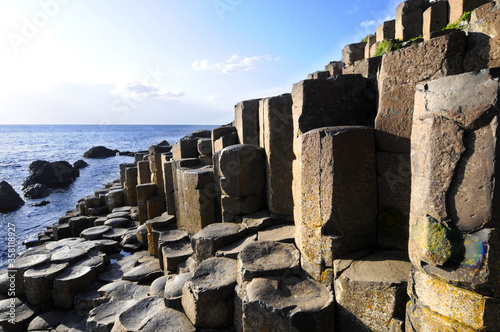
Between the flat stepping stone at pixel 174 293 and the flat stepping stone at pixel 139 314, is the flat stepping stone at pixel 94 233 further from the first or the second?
the flat stepping stone at pixel 174 293

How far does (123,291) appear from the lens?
18.0 feet

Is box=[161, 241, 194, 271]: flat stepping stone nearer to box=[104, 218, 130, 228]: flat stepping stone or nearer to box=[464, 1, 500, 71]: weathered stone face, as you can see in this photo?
box=[104, 218, 130, 228]: flat stepping stone

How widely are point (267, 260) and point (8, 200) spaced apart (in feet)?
61.3

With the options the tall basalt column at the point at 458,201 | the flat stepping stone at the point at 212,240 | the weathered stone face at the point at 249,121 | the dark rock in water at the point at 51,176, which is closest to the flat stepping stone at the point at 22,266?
the flat stepping stone at the point at 212,240

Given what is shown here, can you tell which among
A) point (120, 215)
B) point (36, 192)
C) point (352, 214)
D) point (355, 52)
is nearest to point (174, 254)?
point (352, 214)

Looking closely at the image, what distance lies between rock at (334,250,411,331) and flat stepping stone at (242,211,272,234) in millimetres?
1765

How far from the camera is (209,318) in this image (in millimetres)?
3295

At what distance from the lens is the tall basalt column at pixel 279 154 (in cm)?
439

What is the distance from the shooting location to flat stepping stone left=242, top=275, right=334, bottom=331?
2590mm

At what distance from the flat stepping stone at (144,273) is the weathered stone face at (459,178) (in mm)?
5103

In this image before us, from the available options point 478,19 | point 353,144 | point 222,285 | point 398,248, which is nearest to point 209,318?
point 222,285

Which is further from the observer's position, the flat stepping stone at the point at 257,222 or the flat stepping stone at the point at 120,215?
the flat stepping stone at the point at 120,215

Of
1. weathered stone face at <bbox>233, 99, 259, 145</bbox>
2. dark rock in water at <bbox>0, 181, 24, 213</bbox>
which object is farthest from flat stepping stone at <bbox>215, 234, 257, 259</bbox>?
dark rock in water at <bbox>0, 181, 24, 213</bbox>

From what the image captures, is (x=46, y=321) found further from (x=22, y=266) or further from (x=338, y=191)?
(x=338, y=191)
